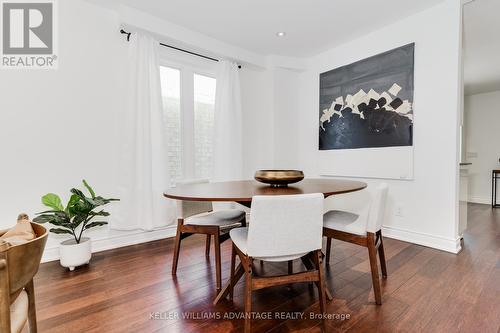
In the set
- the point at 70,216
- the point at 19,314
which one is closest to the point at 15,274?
the point at 19,314

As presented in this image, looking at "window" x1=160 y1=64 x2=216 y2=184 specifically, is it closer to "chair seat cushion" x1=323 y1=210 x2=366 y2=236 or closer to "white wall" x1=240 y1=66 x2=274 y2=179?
"white wall" x1=240 y1=66 x2=274 y2=179

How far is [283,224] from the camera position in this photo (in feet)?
4.03

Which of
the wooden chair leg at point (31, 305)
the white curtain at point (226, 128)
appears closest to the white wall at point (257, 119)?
the white curtain at point (226, 128)

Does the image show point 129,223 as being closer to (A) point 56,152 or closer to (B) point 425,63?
(A) point 56,152

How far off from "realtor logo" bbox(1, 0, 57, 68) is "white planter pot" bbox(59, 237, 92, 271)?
1.68 m

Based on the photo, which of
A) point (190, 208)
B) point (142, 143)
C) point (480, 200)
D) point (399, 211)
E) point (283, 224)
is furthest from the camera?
point (480, 200)

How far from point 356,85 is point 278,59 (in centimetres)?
126

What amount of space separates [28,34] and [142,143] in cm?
139

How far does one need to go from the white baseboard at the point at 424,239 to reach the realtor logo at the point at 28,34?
4037 millimetres

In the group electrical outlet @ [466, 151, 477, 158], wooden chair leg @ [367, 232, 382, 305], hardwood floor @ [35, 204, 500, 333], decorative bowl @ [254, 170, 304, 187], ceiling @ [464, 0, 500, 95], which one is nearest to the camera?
hardwood floor @ [35, 204, 500, 333]

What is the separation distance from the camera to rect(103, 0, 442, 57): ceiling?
250 cm

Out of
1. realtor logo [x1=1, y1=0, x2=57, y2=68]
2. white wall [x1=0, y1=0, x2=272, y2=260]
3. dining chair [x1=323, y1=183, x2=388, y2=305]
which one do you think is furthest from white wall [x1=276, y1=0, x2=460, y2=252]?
realtor logo [x1=1, y1=0, x2=57, y2=68]

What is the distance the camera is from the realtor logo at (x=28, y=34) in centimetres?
220

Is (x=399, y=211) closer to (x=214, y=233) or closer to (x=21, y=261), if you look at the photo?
(x=214, y=233)
